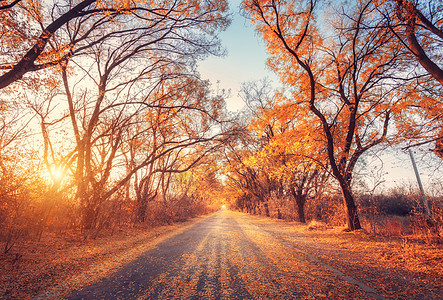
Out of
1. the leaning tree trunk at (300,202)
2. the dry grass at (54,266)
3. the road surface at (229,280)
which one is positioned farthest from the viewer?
the leaning tree trunk at (300,202)

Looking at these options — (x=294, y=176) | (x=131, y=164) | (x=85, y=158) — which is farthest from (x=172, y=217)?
(x=294, y=176)

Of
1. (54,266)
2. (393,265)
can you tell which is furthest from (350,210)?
(54,266)

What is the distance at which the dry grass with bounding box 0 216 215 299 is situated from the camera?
302 centimetres

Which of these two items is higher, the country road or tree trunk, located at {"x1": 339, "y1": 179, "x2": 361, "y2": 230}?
tree trunk, located at {"x1": 339, "y1": 179, "x2": 361, "y2": 230}

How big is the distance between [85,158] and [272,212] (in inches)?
767

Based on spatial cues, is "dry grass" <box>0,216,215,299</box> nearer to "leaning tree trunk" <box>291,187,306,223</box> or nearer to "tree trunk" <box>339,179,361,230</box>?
"tree trunk" <box>339,179,361,230</box>

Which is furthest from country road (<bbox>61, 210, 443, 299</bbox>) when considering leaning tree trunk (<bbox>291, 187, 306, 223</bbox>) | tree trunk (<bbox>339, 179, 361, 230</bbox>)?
leaning tree trunk (<bbox>291, 187, 306, 223</bbox>)

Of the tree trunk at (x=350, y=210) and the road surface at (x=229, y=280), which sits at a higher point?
the tree trunk at (x=350, y=210)

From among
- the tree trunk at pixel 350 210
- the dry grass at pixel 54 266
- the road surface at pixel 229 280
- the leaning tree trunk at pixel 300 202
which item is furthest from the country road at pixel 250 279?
the leaning tree trunk at pixel 300 202

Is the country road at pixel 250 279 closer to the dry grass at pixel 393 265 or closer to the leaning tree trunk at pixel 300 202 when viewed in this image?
the dry grass at pixel 393 265

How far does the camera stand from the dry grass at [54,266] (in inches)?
119

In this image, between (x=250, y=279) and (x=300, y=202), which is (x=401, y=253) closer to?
(x=250, y=279)

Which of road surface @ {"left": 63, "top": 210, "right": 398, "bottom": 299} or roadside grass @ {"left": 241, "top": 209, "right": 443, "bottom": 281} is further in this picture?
roadside grass @ {"left": 241, "top": 209, "right": 443, "bottom": 281}

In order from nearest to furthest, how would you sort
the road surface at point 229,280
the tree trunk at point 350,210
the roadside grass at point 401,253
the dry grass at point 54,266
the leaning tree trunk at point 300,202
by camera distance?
the road surface at point 229,280 < the dry grass at point 54,266 < the roadside grass at point 401,253 < the tree trunk at point 350,210 < the leaning tree trunk at point 300,202
